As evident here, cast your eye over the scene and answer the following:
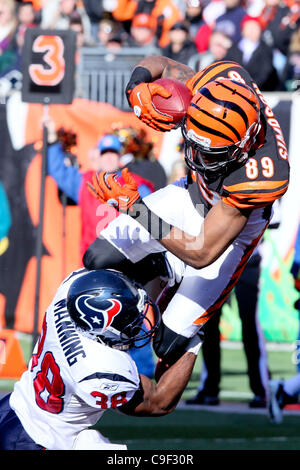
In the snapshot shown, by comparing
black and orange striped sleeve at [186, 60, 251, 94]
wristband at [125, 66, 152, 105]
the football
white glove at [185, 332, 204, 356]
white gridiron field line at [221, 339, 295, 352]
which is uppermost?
black and orange striped sleeve at [186, 60, 251, 94]

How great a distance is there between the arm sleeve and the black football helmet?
176 inches

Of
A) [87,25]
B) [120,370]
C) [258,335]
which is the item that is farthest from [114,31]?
[120,370]

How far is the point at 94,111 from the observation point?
1034cm

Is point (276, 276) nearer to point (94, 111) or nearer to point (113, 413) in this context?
point (94, 111)

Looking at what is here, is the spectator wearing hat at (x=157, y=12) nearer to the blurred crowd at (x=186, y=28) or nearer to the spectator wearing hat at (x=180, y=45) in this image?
the blurred crowd at (x=186, y=28)

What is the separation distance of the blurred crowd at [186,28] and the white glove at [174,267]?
5.57 m

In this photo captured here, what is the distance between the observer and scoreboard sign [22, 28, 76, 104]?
8211mm

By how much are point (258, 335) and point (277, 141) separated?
290 centimetres

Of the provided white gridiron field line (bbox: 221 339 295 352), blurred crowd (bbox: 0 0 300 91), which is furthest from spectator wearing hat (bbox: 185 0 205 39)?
white gridiron field line (bbox: 221 339 295 352)

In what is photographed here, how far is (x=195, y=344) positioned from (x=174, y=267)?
18.8 inches

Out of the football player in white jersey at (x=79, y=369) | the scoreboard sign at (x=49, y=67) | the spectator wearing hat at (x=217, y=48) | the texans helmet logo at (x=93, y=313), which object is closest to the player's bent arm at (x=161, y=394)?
the football player in white jersey at (x=79, y=369)

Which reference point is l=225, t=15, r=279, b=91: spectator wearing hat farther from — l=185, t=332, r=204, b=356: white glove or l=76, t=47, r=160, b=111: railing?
l=185, t=332, r=204, b=356: white glove

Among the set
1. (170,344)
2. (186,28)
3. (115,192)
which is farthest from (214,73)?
(186,28)

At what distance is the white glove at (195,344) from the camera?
16.8 ft
